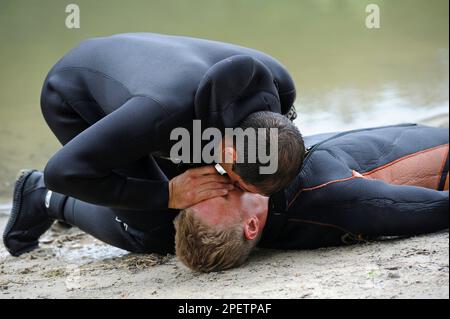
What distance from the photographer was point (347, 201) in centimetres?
255

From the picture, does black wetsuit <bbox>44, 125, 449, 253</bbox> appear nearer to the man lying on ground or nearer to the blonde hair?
the man lying on ground

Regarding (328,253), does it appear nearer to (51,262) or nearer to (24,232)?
(51,262)

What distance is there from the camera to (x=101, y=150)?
7.29 ft

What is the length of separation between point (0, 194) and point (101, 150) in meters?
2.32

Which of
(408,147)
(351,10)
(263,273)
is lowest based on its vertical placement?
(263,273)

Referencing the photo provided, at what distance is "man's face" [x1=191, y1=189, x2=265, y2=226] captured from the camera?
7.90 feet

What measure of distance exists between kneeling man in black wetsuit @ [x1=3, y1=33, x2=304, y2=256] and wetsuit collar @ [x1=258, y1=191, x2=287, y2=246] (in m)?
0.19

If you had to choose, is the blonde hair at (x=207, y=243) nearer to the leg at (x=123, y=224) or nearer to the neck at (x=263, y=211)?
the neck at (x=263, y=211)

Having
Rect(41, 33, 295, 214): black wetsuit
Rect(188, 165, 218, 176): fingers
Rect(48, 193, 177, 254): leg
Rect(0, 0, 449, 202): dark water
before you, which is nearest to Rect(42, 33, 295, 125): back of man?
Rect(41, 33, 295, 214): black wetsuit

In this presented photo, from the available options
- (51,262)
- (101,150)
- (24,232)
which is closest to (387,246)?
(101,150)

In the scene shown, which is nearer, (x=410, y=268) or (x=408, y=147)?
(x=410, y=268)

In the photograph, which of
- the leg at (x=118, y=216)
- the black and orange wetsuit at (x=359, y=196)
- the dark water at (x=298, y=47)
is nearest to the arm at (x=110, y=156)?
the leg at (x=118, y=216)

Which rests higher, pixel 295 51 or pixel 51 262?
pixel 295 51

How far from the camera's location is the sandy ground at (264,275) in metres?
2.07
